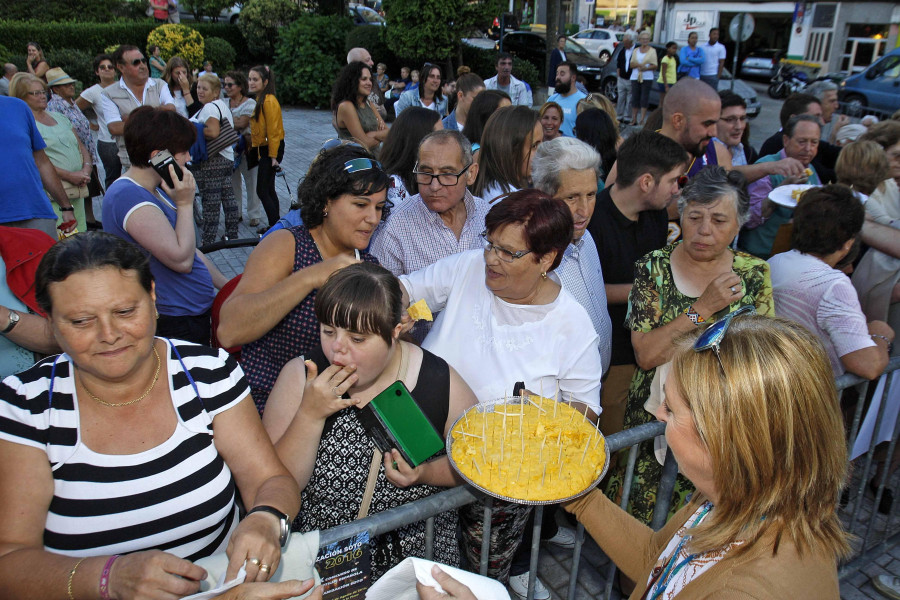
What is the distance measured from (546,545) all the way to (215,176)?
249 inches

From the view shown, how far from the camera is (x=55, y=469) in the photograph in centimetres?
182

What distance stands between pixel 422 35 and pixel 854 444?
1866cm

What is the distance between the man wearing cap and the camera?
795 cm

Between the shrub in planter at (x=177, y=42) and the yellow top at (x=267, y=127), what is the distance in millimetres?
10451

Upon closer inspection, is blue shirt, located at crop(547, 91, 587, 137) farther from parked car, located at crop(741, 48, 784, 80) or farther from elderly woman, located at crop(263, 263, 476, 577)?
parked car, located at crop(741, 48, 784, 80)

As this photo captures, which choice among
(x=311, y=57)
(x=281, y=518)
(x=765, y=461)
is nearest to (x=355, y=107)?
(x=281, y=518)

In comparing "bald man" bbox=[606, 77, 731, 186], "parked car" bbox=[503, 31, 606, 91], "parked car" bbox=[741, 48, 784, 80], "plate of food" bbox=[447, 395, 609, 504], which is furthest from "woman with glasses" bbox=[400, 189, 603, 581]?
"parked car" bbox=[741, 48, 784, 80]

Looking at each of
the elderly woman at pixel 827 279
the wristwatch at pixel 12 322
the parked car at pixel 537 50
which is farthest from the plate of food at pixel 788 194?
the parked car at pixel 537 50

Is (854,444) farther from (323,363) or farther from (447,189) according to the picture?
(323,363)

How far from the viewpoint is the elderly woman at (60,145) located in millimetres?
6262

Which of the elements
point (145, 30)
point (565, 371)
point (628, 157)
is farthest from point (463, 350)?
point (145, 30)

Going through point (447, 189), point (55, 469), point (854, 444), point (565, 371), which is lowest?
point (854, 444)

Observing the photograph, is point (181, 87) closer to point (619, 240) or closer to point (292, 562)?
point (619, 240)

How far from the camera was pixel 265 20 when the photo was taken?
73.7 ft
